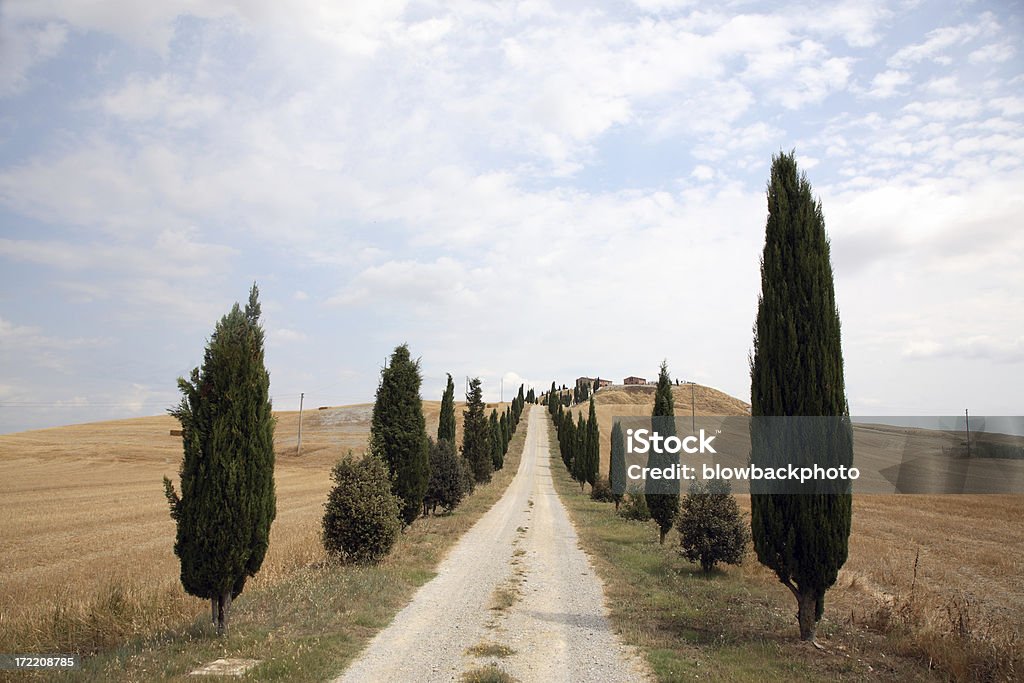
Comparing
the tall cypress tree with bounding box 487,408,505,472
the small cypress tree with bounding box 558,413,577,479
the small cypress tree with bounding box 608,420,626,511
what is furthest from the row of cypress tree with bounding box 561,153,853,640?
the small cypress tree with bounding box 558,413,577,479

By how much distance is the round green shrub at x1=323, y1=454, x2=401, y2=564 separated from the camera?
1405cm

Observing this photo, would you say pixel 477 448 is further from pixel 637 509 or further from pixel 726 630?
pixel 726 630

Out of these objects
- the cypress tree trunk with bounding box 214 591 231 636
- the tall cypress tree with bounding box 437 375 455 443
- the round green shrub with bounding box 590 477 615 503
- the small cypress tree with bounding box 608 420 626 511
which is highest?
the tall cypress tree with bounding box 437 375 455 443

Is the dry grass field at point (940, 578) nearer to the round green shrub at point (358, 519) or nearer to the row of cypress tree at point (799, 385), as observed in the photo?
the row of cypress tree at point (799, 385)

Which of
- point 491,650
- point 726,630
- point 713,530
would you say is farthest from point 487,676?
point 713,530

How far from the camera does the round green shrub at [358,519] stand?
46.1 feet

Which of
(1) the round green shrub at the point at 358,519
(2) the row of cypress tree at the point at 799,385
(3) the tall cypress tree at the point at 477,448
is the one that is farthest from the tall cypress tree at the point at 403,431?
(3) the tall cypress tree at the point at 477,448

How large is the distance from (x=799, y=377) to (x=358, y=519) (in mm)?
10683

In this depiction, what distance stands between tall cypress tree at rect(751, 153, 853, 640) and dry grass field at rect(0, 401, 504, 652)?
33.3 feet

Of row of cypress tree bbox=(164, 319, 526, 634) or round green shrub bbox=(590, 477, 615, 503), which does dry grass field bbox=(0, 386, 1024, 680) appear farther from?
round green shrub bbox=(590, 477, 615, 503)

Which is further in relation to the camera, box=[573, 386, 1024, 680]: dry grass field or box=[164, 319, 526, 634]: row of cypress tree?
box=[164, 319, 526, 634]: row of cypress tree

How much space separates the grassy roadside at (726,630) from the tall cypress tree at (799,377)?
0.73m

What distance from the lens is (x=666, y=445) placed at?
67.8ft

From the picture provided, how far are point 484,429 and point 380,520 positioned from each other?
2445 centimetres
